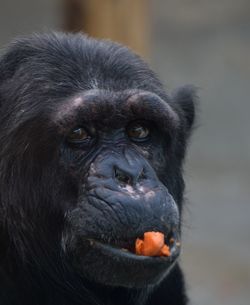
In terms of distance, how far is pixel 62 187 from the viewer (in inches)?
200

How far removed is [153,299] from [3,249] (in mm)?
1088

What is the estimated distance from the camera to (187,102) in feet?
19.5

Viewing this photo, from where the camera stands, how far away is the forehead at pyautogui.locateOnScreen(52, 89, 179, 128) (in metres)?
5.02

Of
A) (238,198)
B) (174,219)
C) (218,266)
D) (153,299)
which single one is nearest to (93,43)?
(174,219)

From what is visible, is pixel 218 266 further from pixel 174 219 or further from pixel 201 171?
pixel 174 219

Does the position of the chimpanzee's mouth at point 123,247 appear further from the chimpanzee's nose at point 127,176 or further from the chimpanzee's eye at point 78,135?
the chimpanzee's eye at point 78,135

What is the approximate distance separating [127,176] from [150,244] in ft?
1.18

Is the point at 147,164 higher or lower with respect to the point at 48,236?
higher

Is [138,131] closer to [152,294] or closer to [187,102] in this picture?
[187,102]

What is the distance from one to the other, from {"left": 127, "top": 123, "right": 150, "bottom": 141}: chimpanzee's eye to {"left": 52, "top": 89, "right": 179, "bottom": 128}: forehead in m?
0.05

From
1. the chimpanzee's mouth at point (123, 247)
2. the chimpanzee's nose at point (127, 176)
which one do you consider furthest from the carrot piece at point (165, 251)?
the chimpanzee's nose at point (127, 176)

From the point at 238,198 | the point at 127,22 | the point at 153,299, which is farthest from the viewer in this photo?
the point at 238,198

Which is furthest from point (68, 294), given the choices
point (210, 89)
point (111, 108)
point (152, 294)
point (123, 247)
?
point (210, 89)

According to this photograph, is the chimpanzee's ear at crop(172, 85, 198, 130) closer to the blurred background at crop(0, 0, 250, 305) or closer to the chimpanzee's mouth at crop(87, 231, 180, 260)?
the chimpanzee's mouth at crop(87, 231, 180, 260)
